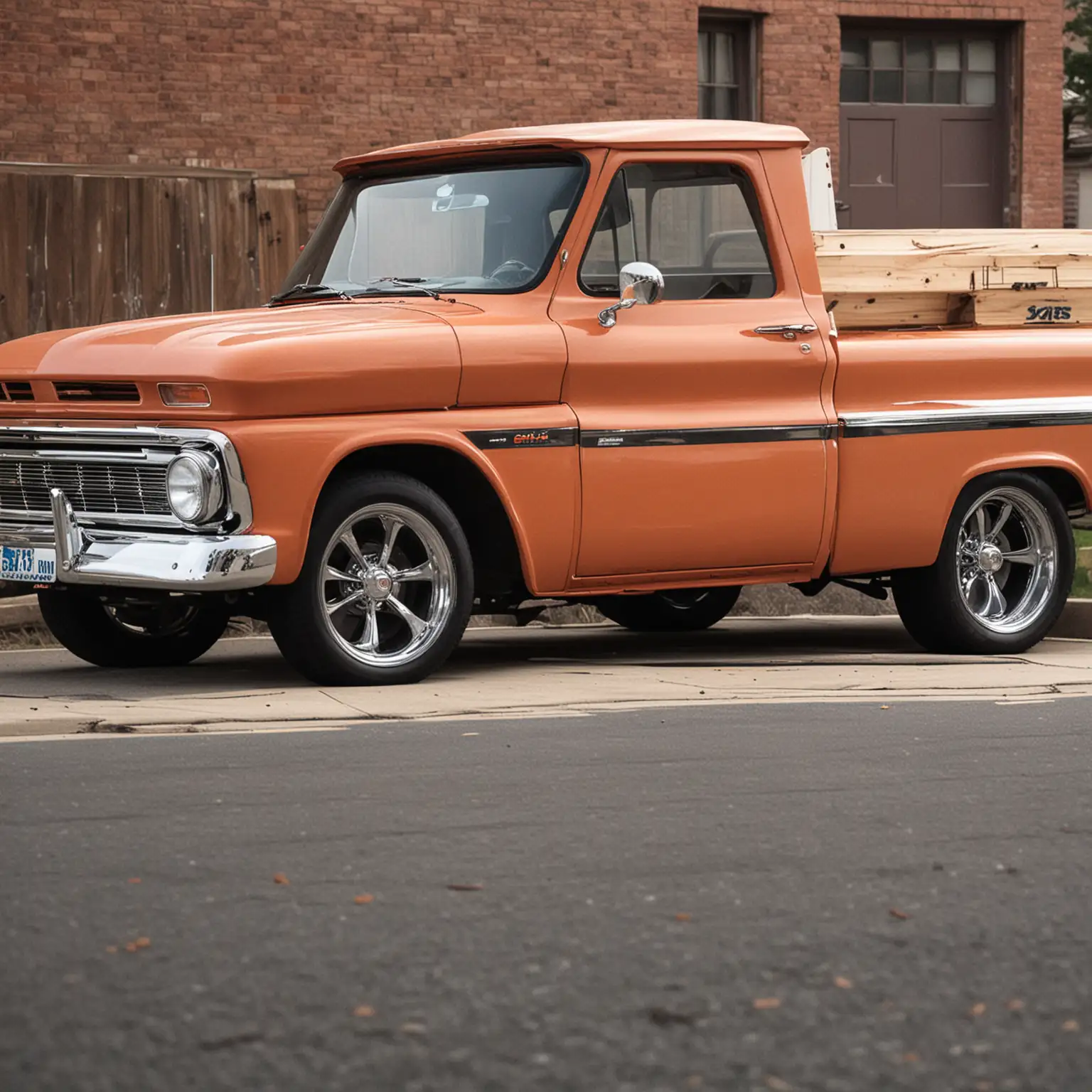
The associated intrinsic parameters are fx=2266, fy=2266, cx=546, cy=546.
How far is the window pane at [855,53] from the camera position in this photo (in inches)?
831

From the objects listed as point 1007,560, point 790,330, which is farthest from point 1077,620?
point 790,330

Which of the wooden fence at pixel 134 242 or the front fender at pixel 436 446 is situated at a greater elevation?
the wooden fence at pixel 134 242

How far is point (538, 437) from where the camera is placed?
8703mm

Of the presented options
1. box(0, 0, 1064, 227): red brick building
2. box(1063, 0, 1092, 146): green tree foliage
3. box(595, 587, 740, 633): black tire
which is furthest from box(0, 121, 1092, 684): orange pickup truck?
box(1063, 0, 1092, 146): green tree foliage

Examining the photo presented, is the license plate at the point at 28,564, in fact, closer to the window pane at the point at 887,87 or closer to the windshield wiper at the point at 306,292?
the windshield wiper at the point at 306,292

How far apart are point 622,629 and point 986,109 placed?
1165 cm

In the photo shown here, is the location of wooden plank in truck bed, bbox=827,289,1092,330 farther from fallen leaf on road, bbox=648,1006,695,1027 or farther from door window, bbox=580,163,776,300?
fallen leaf on road, bbox=648,1006,695,1027

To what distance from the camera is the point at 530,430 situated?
8.69m

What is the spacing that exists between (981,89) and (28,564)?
15313 millimetres

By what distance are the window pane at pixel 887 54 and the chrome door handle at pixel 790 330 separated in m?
12.5

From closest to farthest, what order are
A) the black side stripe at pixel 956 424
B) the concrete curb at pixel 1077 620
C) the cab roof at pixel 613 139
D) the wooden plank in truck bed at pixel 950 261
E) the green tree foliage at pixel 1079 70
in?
1. the cab roof at pixel 613 139
2. the black side stripe at pixel 956 424
3. the wooden plank in truck bed at pixel 950 261
4. the concrete curb at pixel 1077 620
5. the green tree foliage at pixel 1079 70

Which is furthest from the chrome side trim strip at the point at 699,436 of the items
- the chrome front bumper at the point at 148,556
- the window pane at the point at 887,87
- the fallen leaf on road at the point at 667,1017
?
the window pane at the point at 887,87

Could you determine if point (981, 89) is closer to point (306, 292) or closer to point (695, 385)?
point (695, 385)

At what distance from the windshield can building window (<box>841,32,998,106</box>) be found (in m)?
12.4
